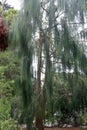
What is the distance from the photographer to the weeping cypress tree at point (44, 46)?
5.89m

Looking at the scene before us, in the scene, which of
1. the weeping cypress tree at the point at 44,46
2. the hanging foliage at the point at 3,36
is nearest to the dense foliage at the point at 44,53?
the weeping cypress tree at the point at 44,46

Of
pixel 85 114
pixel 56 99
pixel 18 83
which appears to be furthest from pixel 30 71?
pixel 85 114

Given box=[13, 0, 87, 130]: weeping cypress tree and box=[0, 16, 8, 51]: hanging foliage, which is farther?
box=[13, 0, 87, 130]: weeping cypress tree

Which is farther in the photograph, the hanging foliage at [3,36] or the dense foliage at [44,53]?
the dense foliage at [44,53]

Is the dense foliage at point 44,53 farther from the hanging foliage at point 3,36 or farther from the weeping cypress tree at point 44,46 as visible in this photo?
the hanging foliage at point 3,36

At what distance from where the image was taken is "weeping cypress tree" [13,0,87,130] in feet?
19.3

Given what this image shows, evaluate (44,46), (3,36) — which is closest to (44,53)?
(44,46)

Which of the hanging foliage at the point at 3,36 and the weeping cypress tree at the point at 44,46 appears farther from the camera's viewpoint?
the weeping cypress tree at the point at 44,46

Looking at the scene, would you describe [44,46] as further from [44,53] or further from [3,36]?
[3,36]

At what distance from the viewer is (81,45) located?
19.8 ft

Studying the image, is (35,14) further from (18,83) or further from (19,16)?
(18,83)

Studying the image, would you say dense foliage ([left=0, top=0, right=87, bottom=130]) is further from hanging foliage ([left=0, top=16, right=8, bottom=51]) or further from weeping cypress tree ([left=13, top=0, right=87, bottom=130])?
hanging foliage ([left=0, top=16, right=8, bottom=51])

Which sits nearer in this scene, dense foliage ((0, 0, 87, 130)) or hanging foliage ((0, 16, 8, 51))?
hanging foliage ((0, 16, 8, 51))

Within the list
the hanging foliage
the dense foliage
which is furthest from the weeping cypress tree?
the hanging foliage
